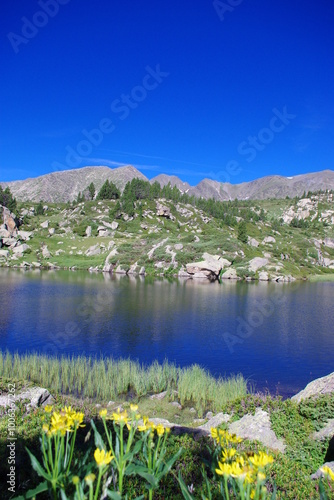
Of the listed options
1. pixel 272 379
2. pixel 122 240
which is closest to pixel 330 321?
pixel 272 379

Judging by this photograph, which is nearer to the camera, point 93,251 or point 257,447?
point 257,447

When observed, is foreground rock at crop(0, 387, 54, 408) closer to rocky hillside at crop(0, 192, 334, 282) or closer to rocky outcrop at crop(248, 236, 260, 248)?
rocky hillside at crop(0, 192, 334, 282)

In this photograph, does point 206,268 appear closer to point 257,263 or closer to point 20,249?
point 257,263

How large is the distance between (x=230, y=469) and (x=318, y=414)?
914 cm

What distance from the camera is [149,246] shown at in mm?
104812

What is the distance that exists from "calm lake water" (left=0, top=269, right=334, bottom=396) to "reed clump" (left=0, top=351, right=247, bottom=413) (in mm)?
3592

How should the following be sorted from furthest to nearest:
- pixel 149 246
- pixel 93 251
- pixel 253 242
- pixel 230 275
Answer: pixel 253 242 < pixel 93 251 < pixel 149 246 < pixel 230 275

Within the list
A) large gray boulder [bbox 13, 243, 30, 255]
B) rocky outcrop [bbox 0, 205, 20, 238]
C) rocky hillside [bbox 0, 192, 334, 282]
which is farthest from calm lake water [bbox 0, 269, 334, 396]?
rocky outcrop [bbox 0, 205, 20, 238]

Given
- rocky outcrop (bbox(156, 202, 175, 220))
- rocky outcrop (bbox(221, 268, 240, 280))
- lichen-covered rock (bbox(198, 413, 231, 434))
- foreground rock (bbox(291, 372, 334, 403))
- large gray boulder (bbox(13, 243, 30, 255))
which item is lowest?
lichen-covered rock (bbox(198, 413, 231, 434))

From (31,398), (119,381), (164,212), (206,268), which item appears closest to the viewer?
(31,398)

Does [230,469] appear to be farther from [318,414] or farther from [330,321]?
[330,321]

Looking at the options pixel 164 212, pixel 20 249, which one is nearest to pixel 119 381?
pixel 20 249

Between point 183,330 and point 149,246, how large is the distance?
72.5 m

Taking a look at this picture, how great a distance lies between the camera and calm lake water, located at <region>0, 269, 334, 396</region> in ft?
80.8
